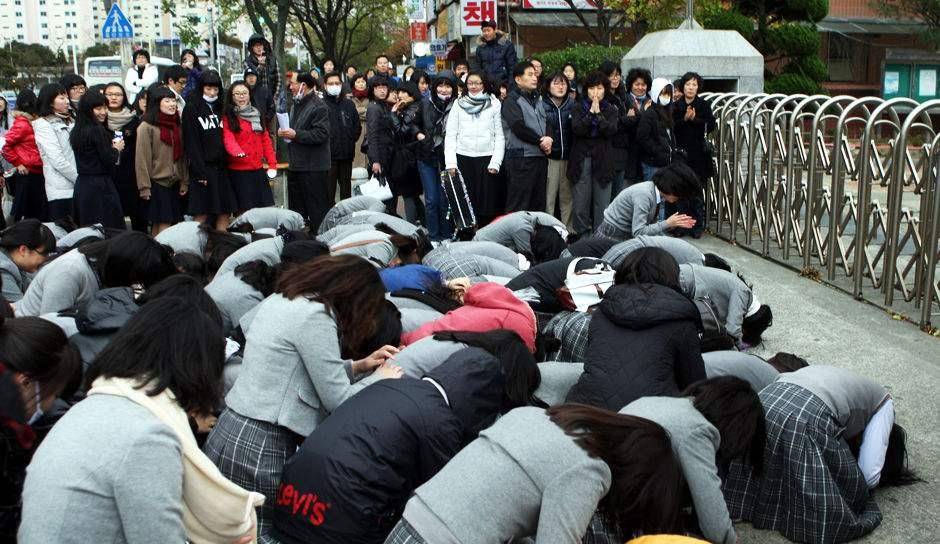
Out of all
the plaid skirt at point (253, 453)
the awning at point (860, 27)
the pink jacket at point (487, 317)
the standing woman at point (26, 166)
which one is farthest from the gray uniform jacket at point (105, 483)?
the awning at point (860, 27)

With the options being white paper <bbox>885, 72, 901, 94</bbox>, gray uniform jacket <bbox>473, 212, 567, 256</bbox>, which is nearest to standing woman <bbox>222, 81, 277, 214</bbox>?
gray uniform jacket <bbox>473, 212, 567, 256</bbox>

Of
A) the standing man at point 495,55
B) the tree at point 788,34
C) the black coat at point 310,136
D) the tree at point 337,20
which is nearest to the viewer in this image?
the black coat at point 310,136

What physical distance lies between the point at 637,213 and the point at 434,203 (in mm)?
2856

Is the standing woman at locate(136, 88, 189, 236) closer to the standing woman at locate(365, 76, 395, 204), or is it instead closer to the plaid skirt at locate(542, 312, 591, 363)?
the standing woman at locate(365, 76, 395, 204)

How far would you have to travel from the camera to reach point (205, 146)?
8.90m

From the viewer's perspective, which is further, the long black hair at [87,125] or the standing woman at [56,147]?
the standing woman at [56,147]

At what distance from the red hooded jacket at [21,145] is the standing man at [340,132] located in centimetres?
297

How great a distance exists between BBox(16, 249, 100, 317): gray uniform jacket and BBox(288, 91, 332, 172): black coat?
4.33 metres

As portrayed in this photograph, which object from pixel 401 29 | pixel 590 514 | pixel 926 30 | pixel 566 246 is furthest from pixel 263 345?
pixel 401 29

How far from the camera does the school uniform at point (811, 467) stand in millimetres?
3982

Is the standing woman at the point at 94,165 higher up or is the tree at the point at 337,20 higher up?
the tree at the point at 337,20

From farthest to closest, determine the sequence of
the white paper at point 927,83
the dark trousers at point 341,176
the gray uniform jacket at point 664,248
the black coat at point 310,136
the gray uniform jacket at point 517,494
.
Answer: the white paper at point 927,83, the dark trousers at point 341,176, the black coat at point 310,136, the gray uniform jacket at point 664,248, the gray uniform jacket at point 517,494

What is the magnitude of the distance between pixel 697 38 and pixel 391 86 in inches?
149

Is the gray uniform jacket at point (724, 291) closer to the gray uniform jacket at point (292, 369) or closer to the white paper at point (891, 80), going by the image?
the gray uniform jacket at point (292, 369)
